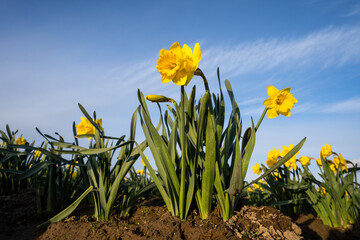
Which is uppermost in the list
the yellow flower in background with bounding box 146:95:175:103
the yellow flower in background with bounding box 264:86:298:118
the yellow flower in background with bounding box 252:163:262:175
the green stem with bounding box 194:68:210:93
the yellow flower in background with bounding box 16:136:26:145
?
the yellow flower in background with bounding box 16:136:26:145

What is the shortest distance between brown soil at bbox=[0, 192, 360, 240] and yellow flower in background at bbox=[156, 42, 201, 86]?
2.71ft

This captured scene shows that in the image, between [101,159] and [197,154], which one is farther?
[101,159]

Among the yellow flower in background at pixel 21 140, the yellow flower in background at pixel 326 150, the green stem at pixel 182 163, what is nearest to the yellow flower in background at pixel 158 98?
the green stem at pixel 182 163

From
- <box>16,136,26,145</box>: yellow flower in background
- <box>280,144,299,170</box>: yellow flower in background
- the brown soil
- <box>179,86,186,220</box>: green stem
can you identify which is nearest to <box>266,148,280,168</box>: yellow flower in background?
<box>280,144,299,170</box>: yellow flower in background

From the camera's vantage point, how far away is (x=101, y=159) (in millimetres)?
2000

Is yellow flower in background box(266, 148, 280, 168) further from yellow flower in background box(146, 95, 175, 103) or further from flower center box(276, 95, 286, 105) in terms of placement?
yellow flower in background box(146, 95, 175, 103)

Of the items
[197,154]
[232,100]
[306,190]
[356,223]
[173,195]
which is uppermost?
[232,100]

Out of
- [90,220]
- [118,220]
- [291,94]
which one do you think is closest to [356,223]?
[291,94]

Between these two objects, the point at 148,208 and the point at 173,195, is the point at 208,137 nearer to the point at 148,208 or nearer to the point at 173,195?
the point at 173,195

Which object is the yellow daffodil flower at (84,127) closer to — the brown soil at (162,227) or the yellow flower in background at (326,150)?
the brown soil at (162,227)

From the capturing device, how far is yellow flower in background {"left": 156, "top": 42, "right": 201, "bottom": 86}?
1.41m

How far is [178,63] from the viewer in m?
1.40

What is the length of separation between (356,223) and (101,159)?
2.61 meters

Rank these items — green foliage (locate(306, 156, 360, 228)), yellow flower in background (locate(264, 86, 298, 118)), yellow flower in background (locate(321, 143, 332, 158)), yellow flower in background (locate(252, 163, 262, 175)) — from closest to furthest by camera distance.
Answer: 1. yellow flower in background (locate(264, 86, 298, 118))
2. green foliage (locate(306, 156, 360, 228))
3. yellow flower in background (locate(321, 143, 332, 158))
4. yellow flower in background (locate(252, 163, 262, 175))
